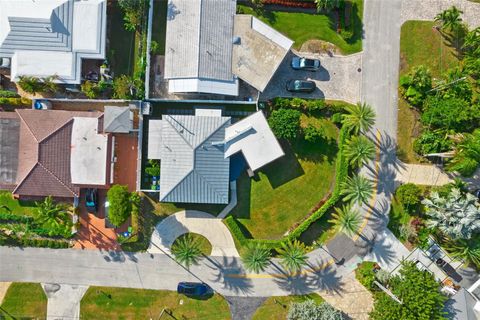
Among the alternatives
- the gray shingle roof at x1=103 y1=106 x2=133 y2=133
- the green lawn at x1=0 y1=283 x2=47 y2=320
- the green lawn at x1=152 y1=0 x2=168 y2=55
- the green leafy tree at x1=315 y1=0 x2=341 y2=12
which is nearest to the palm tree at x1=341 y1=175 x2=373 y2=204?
the green leafy tree at x1=315 y1=0 x2=341 y2=12

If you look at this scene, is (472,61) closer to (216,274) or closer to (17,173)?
(216,274)

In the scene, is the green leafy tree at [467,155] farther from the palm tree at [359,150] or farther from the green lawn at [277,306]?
the green lawn at [277,306]

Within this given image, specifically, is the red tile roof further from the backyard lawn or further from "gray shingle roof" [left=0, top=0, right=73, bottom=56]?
the backyard lawn

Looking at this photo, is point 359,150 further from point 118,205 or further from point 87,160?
point 87,160

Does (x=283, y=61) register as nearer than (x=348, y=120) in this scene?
No

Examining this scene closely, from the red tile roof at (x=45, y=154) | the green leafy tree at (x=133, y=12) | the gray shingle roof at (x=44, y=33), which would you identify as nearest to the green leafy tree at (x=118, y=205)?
the red tile roof at (x=45, y=154)

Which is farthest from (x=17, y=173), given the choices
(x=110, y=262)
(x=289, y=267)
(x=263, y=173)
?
(x=289, y=267)
